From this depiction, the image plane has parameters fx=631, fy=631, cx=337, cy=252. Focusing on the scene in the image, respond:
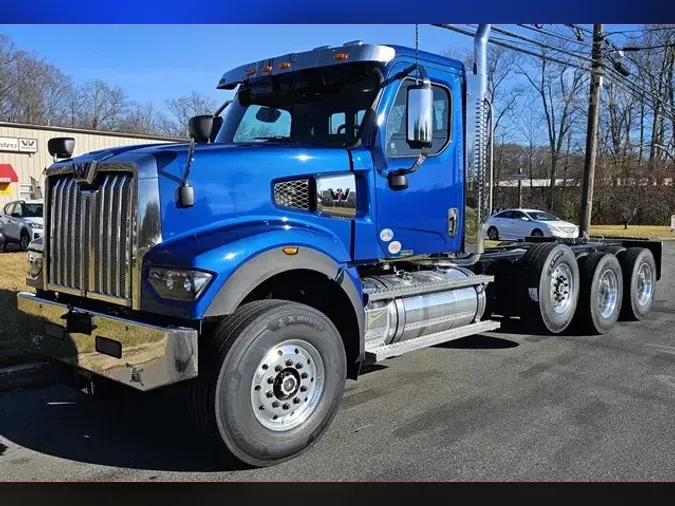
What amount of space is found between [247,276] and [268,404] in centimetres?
84

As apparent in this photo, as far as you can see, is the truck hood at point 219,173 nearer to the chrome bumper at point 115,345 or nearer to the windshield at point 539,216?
the chrome bumper at point 115,345

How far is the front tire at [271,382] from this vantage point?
12.3ft

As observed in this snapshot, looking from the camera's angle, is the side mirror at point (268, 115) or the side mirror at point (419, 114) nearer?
the side mirror at point (419, 114)

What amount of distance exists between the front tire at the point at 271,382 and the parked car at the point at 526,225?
2084 cm

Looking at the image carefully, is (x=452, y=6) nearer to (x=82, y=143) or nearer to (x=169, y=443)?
(x=169, y=443)

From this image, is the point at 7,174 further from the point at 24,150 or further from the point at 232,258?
the point at 232,258

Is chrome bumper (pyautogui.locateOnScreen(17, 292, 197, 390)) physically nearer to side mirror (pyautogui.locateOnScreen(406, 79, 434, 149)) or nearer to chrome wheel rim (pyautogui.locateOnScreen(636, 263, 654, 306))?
side mirror (pyautogui.locateOnScreen(406, 79, 434, 149))

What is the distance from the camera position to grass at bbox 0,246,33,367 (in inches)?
237

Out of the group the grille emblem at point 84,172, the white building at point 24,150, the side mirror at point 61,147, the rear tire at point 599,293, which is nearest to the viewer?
the grille emblem at point 84,172

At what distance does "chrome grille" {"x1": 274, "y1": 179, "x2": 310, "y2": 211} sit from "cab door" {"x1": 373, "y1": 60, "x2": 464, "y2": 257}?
694 mm

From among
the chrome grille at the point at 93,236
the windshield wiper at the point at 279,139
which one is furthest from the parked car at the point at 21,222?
the chrome grille at the point at 93,236

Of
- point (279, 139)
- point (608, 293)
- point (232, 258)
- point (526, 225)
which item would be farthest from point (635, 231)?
point (232, 258)

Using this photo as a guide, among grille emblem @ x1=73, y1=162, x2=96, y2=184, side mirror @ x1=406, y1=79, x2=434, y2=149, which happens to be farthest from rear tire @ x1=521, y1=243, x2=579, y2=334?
grille emblem @ x1=73, y1=162, x2=96, y2=184

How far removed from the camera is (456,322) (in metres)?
5.95
